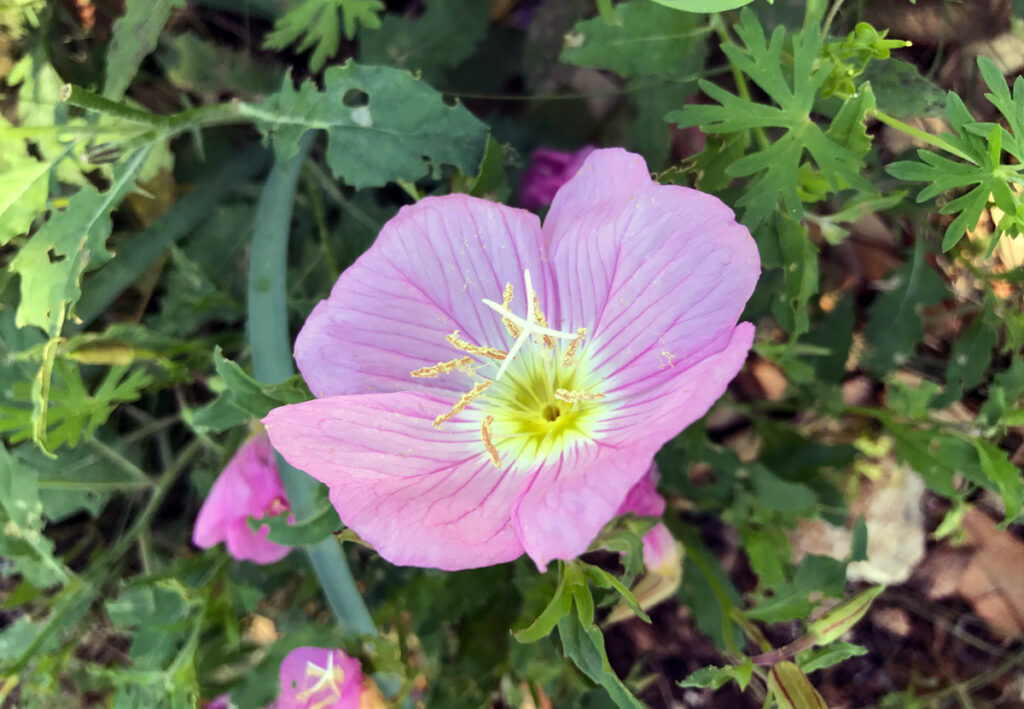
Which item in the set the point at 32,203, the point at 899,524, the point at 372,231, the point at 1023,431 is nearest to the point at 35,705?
the point at 32,203

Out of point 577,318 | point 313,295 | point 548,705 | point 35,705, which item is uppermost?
point 577,318

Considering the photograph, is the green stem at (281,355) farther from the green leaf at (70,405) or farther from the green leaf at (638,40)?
the green leaf at (638,40)

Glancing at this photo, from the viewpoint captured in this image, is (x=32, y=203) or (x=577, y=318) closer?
(x=577, y=318)

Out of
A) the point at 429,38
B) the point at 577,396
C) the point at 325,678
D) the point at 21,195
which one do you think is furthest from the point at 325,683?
the point at 429,38

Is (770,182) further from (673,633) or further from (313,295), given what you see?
(673,633)

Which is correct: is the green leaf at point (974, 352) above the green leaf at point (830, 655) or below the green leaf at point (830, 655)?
below

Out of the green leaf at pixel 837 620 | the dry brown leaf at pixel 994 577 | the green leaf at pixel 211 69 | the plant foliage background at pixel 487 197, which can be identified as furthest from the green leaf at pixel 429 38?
the dry brown leaf at pixel 994 577
